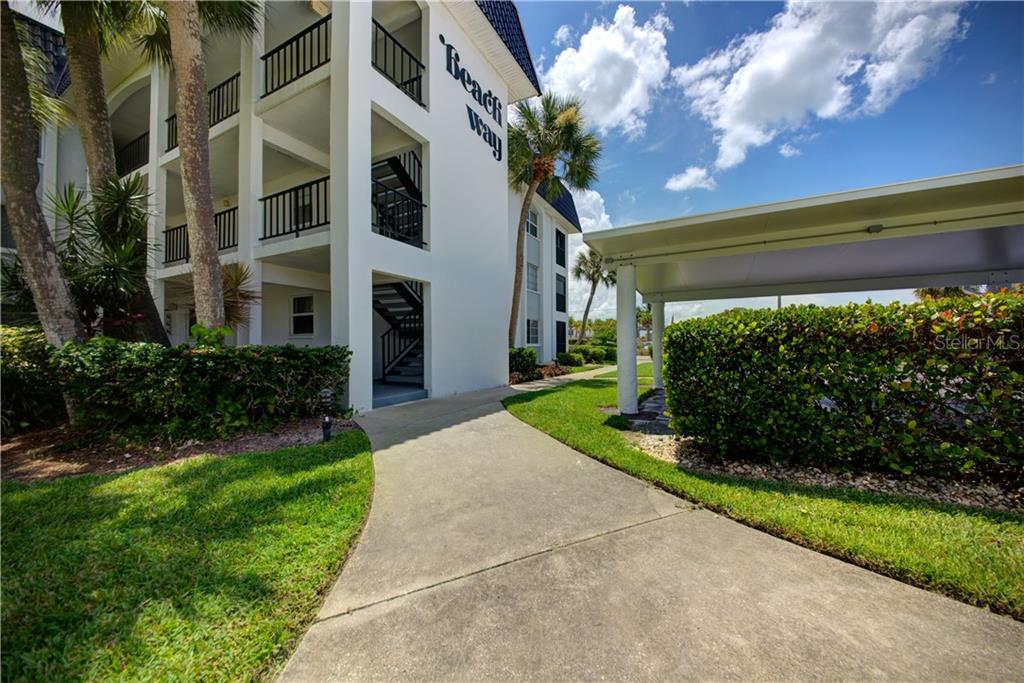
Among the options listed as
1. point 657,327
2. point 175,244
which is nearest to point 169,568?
point 657,327

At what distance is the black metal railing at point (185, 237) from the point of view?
33.6ft

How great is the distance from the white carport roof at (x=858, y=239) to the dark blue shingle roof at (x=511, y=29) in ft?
27.8

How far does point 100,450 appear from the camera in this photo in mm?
4945

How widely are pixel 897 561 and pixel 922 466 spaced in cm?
184

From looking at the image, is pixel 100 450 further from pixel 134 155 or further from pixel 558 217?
pixel 558 217

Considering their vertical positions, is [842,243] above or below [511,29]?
below

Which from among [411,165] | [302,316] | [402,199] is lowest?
[302,316]

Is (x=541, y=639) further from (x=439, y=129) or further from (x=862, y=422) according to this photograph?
(x=439, y=129)

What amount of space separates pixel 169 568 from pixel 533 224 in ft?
64.1

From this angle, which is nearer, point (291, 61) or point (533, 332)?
point (291, 61)

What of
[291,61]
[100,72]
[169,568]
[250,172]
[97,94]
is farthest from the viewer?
[291,61]

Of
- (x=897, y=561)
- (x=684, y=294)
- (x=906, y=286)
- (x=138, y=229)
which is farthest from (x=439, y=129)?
(x=906, y=286)

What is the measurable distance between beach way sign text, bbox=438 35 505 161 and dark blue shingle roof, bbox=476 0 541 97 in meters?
1.31

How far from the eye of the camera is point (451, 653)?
1.78 m
